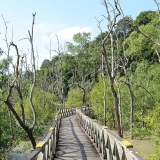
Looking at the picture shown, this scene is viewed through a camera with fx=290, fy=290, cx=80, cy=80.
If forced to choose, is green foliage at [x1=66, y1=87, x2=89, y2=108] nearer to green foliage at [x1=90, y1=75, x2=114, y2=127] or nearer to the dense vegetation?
the dense vegetation

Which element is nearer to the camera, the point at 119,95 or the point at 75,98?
the point at 119,95

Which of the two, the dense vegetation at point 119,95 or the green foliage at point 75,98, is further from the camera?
the green foliage at point 75,98

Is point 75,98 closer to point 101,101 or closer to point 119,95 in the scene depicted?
point 101,101

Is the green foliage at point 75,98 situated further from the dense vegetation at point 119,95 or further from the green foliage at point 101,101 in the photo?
the green foliage at point 101,101

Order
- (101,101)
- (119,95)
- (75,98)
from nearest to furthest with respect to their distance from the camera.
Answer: (119,95) < (101,101) < (75,98)

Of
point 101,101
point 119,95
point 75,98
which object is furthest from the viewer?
point 75,98

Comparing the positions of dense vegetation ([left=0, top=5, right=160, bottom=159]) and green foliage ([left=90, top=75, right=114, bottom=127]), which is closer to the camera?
dense vegetation ([left=0, top=5, right=160, bottom=159])

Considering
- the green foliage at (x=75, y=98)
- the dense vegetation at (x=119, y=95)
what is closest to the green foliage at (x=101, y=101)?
the dense vegetation at (x=119, y=95)

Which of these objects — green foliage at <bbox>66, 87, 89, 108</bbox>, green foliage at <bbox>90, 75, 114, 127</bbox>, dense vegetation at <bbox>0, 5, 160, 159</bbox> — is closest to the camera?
dense vegetation at <bbox>0, 5, 160, 159</bbox>

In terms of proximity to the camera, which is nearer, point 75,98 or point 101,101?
point 101,101

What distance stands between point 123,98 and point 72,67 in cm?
3058

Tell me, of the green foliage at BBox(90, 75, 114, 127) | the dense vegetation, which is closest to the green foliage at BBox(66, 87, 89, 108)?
the dense vegetation

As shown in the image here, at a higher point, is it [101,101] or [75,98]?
[75,98]

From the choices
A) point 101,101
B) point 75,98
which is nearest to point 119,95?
point 101,101
